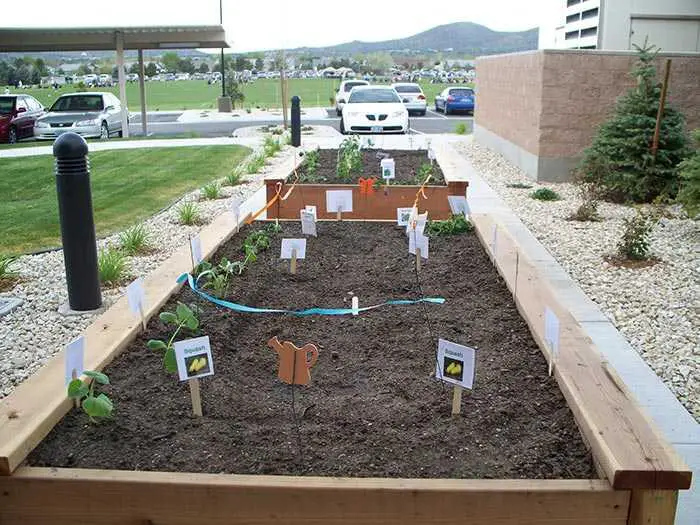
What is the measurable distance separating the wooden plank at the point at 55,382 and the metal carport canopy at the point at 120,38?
55.8ft

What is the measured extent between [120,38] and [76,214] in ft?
56.4

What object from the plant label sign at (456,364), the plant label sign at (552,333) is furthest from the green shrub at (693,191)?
the plant label sign at (456,364)

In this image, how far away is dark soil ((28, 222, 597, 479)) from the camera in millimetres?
2689

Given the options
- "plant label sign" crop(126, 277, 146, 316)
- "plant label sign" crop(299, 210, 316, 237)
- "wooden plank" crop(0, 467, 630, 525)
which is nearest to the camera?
"wooden plank" crop(0, 467, 630, 525)

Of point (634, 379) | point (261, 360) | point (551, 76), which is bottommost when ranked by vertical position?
point (634, 379)

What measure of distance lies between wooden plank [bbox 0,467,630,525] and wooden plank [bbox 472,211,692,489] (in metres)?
0.10

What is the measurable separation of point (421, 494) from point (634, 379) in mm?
2545

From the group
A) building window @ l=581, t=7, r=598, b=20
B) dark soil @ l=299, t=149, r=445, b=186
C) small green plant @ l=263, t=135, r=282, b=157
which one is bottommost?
small green plant @ l=263, t=135, r=282, b=157

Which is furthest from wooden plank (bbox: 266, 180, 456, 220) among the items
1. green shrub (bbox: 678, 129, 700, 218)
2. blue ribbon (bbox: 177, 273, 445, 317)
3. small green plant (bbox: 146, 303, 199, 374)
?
small green plant (bbox: 146, 303, 199, 374)

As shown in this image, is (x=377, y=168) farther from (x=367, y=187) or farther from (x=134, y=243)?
(x=134, y=243)

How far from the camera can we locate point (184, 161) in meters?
14.6

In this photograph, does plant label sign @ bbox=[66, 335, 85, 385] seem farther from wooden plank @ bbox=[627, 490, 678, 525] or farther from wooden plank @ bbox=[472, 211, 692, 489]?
wooden plank @ bbox=[627, 490, 678, 525]

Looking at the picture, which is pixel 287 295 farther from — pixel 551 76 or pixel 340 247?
pixel 551 76

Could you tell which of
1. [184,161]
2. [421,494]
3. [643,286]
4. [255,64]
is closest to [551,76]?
[643,286]
